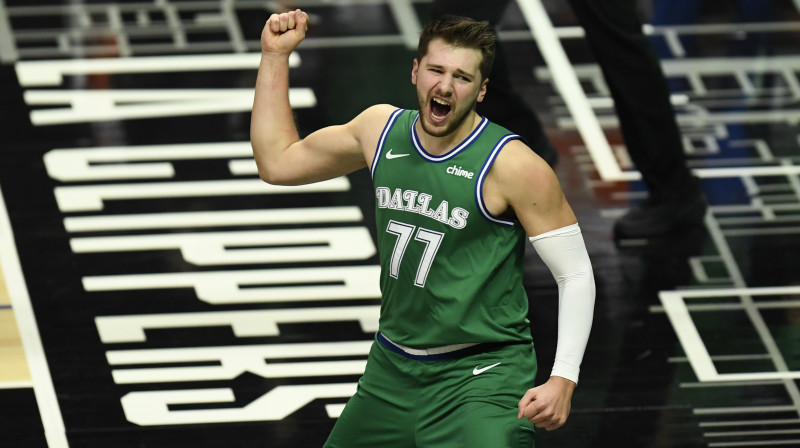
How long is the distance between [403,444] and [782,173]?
3711 millimetres

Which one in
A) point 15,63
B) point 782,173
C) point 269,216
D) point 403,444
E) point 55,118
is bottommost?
point 403,444

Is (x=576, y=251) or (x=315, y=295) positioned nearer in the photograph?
(x=576, y=251)

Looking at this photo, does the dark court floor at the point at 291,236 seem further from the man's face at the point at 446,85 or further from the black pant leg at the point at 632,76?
the man's face at the point at 446,85

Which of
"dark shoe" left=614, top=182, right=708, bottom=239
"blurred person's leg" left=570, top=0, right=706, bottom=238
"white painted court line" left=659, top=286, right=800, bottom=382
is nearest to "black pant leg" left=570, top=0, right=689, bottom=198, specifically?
"blurred person's leg" left=570, top=0, right=706, bottom=238

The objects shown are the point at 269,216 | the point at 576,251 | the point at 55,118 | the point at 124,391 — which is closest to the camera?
the point at 576,251

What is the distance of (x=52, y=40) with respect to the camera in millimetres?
8250

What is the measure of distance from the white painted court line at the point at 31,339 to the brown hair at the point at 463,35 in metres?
2.02

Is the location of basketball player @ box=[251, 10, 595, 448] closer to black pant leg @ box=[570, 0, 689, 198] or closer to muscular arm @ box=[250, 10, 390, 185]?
muscular arm @ box=[250, 10, 390, 185]

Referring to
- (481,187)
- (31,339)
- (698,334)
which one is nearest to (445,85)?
(481,187)

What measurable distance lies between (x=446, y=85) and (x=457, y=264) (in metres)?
0.44

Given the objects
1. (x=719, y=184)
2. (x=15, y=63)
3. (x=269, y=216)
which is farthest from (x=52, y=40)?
(x=719, y=184)

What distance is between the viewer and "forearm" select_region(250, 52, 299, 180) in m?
3.83

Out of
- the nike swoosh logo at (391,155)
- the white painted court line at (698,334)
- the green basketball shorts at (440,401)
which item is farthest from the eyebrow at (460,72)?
the white painted court line at (698,334)

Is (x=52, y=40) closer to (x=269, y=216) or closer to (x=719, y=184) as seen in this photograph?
(x=269, y=216)
